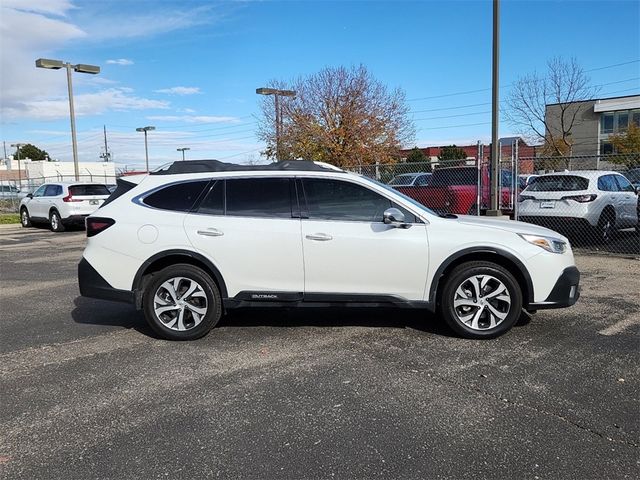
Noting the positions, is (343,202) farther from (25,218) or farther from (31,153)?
(31,153)

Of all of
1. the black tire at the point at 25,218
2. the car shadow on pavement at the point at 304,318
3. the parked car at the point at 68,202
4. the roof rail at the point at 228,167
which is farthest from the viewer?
the black tire at the point at 25,218

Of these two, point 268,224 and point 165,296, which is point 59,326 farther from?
point 268,224

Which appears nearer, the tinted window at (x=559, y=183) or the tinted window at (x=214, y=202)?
the tinted window at (x=214, y=202)

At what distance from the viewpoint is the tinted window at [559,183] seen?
10.6 m

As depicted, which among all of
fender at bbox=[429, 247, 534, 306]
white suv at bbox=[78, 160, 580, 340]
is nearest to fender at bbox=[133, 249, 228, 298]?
white suv at bbox=[78, 160, 580, 340]

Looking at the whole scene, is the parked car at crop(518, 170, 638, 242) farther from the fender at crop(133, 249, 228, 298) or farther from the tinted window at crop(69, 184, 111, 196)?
the tinted window at crop(69, 184, 111, 196)

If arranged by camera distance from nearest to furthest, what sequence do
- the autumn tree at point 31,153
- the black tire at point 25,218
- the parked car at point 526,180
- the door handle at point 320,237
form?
the door handle at point 320,237, the parked car at point 526,180, the black tire at point 25,218, the autumn tree at point 31,153

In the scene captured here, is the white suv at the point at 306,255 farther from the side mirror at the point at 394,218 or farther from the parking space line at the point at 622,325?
the parking space line at the point at 622,325

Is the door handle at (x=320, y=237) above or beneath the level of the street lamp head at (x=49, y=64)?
beneath

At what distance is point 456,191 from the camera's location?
41.6 feet

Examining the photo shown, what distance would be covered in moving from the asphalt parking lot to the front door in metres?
0.52

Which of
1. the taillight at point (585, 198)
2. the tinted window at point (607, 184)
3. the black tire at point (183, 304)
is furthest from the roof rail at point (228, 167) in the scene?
the tinted window at point (607, 184)

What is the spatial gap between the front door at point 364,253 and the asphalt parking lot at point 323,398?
0.52 metres

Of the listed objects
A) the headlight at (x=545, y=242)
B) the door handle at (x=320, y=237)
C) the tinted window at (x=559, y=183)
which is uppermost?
the tinted window at (x=559, y=183)
